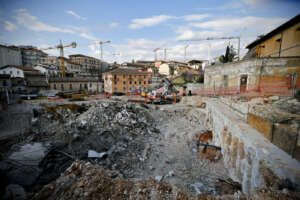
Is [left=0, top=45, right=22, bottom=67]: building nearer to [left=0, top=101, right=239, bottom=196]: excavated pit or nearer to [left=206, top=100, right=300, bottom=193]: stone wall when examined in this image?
[left=0, top=101, right=239, bottom=196]: excavated pit

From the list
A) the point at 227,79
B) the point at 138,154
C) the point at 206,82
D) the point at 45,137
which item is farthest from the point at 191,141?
the point at 206,82

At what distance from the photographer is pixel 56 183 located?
10.2ft

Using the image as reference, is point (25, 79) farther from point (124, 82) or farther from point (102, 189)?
point (102, 189)

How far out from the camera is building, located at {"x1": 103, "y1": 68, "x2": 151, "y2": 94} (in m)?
31.9

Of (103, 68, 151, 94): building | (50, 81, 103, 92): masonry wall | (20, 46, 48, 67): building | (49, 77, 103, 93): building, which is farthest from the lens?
(20, 46, 48, 67): building

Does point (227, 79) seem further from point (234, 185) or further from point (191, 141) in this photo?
point (234, 185)

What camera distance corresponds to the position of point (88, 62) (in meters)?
61.6

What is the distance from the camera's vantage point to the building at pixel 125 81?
3192 cm

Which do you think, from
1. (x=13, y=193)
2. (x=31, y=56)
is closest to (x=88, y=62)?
(x=31, y=56)

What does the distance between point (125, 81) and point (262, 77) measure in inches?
1069

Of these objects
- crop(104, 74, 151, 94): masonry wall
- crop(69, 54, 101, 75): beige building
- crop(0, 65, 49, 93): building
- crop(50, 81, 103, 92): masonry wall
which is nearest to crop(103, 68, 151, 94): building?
crop(104, 74, 151, 94): masonry wall

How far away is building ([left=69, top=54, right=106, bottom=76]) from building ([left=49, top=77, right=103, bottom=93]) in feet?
70.4

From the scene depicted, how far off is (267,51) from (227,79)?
7.22 metres

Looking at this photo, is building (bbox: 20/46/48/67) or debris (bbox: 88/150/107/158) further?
building (bbox: 20/46/48/67)
